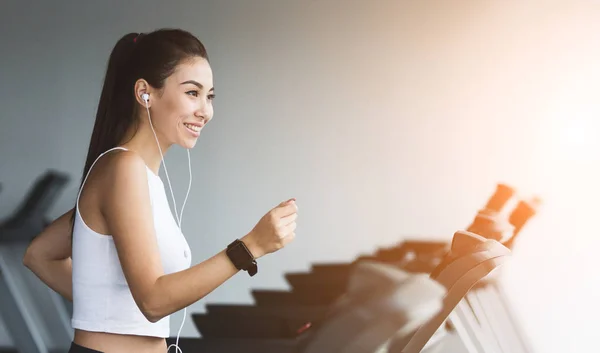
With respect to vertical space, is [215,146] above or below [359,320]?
above

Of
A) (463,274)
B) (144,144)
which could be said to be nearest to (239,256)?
(144,144)

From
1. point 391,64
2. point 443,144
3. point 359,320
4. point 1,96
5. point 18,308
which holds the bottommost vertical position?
point 359,320

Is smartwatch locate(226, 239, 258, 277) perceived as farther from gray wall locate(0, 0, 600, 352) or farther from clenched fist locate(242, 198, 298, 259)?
gray wall locate(0, 0, 600, 352)

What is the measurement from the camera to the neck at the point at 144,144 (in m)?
1.34

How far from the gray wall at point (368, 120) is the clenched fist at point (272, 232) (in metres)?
2.05

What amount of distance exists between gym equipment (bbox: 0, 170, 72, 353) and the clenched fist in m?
2.15

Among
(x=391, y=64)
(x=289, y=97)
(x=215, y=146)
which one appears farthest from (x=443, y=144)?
(x=215, y=146)

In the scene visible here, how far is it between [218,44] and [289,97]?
0.44m

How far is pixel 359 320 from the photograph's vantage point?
2930 mm

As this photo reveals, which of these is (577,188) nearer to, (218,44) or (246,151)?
(246,151)

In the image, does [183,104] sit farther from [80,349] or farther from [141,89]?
[80,349]

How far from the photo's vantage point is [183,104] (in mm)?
1455

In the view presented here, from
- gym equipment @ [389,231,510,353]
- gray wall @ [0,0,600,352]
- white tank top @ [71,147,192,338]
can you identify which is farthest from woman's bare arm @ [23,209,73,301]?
gray wall @ [0,0,600,352]

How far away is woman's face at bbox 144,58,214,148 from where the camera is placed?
1408 millimetres
